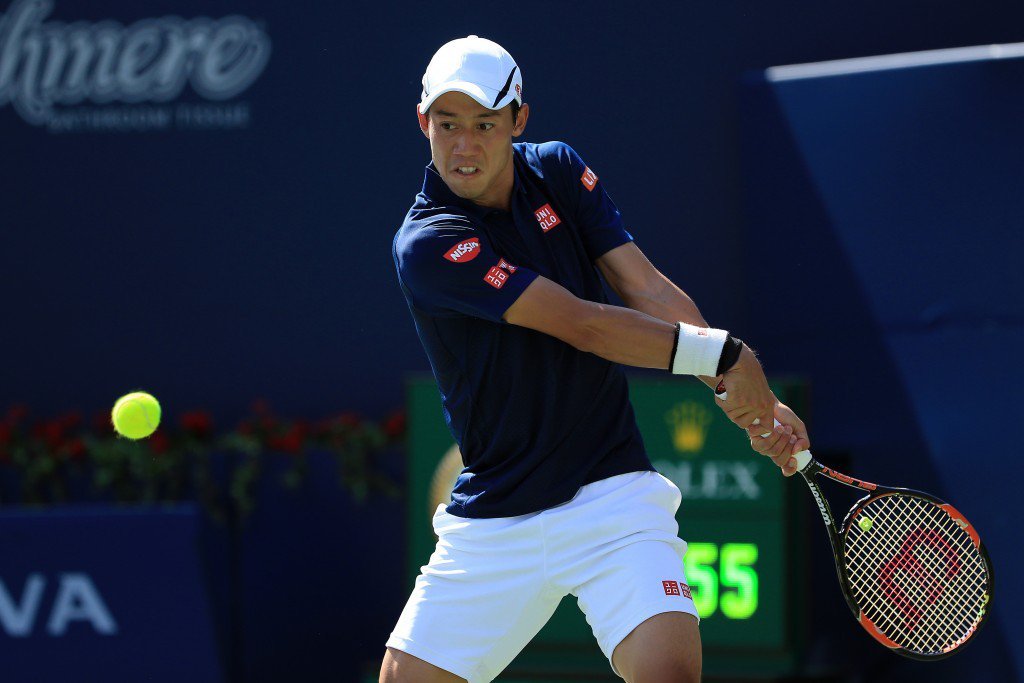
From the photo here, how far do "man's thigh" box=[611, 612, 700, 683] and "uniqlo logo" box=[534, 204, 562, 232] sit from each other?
0.90 metres

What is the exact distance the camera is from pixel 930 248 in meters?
5.61

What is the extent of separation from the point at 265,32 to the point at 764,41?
7.12 feet

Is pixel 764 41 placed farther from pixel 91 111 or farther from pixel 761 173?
pixel 91 111

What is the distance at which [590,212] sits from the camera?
3.61 metres

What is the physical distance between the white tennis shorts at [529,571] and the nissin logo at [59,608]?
264cm

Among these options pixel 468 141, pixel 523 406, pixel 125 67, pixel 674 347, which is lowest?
pixel 523 406

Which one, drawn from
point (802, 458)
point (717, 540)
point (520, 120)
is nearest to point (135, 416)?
point (520, 120)

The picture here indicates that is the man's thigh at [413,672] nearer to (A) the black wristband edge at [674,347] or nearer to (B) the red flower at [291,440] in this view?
(A) the black wristband edge at [674,347]

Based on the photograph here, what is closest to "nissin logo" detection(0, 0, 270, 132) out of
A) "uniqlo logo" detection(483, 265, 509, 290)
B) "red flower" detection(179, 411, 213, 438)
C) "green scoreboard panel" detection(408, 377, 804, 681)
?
"red flower" detection(179, 411, 213, 438)

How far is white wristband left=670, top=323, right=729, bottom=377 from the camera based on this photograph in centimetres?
328

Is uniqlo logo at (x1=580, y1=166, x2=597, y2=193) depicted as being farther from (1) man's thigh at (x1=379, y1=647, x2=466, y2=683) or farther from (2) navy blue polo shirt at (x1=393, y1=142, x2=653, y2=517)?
(1) man's thigh at (x1=379, y1=647, x2=466, y2=683)

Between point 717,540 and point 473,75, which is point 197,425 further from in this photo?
point 473,75

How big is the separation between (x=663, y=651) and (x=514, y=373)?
26.9 inches

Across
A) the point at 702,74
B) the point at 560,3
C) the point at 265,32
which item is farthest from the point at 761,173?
the point at 265,32
